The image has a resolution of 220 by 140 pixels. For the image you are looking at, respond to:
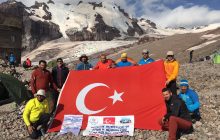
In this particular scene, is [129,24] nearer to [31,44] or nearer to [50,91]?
[31,44]

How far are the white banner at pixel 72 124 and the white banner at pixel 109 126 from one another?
0.27m

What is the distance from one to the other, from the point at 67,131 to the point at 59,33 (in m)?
145

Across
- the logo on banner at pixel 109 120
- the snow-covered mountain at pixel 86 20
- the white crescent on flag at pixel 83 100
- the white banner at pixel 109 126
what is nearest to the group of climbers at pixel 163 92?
the white crescent on flag at pixel 83 100

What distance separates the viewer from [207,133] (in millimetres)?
10633

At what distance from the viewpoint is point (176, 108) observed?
9.82 m

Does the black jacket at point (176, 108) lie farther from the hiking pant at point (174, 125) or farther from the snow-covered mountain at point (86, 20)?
the snow-covered mountain at point (86, 20)

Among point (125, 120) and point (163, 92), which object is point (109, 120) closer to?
point (125, 120)

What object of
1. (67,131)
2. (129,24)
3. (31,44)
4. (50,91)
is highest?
(129,24)

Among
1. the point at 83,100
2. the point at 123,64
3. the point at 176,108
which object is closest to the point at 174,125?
the point at 176,108

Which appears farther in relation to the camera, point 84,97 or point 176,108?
point 84,97

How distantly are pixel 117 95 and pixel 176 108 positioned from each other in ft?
9.64

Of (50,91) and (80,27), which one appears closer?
(50,91)

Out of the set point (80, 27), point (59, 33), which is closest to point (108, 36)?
point (80, 27)

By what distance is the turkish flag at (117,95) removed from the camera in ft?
37.9
